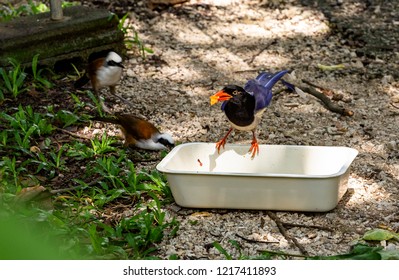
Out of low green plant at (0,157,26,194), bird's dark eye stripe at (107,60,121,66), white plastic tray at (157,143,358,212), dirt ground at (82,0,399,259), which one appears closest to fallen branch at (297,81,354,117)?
dirt ground at (82,0,399,259)

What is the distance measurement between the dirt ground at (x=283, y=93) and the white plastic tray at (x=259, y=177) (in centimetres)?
10

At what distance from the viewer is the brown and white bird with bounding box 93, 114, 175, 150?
→ 14.4 feet

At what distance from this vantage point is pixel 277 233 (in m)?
3.45

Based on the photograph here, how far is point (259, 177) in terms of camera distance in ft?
11.2

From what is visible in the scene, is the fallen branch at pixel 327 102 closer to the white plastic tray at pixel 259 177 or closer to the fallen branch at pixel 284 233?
the white plastic tray at pixel 259 177

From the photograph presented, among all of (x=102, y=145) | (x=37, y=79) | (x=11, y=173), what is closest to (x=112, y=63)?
(x=37, y=79)

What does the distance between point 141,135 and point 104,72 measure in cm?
88

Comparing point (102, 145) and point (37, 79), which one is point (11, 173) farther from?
point (37, 79)

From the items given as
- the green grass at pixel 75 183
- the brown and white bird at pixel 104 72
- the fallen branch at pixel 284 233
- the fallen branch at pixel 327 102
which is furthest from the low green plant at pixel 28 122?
the fallen branch at pixel 327 102

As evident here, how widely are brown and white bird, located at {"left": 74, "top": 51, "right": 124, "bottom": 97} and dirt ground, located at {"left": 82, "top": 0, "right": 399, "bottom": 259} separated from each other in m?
0.22

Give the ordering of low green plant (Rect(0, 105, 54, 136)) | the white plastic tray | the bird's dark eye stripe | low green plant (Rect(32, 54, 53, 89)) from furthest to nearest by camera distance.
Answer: low green plant (Rect(32, 54, 53, 89))
the bird's dark eye stripe
low green plant (Rect(0, 105, 54, 136))
the white plastic tray

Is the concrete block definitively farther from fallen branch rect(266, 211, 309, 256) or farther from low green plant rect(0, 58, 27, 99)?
fallen branch rect(266, 211, 309, 256)

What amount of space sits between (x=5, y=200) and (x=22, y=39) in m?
2.35

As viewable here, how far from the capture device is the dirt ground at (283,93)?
11.5 feet
